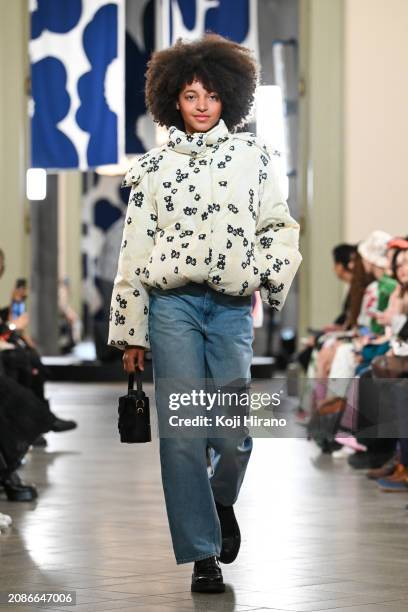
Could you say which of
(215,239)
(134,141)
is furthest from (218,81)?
(134,141)

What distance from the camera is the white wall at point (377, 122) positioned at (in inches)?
437

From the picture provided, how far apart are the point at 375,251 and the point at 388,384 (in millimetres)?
2635

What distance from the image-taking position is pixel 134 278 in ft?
12.9

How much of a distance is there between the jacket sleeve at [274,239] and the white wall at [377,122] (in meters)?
7.17

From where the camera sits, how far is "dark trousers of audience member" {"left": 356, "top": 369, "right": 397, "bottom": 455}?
6422 mm

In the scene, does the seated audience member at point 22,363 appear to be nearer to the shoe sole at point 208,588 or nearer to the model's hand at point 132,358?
the model's hand at point 132,358

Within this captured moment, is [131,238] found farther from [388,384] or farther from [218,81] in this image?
[388,384]

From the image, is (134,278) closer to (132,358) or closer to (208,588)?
(132,358)

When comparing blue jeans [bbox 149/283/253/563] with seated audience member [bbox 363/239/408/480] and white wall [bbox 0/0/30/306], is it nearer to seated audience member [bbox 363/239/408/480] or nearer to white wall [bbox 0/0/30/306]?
seated audience member [bbox 363/239/408/480]

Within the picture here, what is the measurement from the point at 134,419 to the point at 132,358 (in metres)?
0.17

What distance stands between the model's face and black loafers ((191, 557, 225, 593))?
45.9 inches

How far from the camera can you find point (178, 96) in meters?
4.09

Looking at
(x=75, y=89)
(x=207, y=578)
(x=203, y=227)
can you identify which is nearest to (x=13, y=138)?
(x=75, y=89)

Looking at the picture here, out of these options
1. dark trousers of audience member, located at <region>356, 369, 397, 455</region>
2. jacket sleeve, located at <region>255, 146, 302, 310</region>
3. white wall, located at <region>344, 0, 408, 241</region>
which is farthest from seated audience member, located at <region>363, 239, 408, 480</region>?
white wall, located at <region>344, 0, 408, 241</region>
